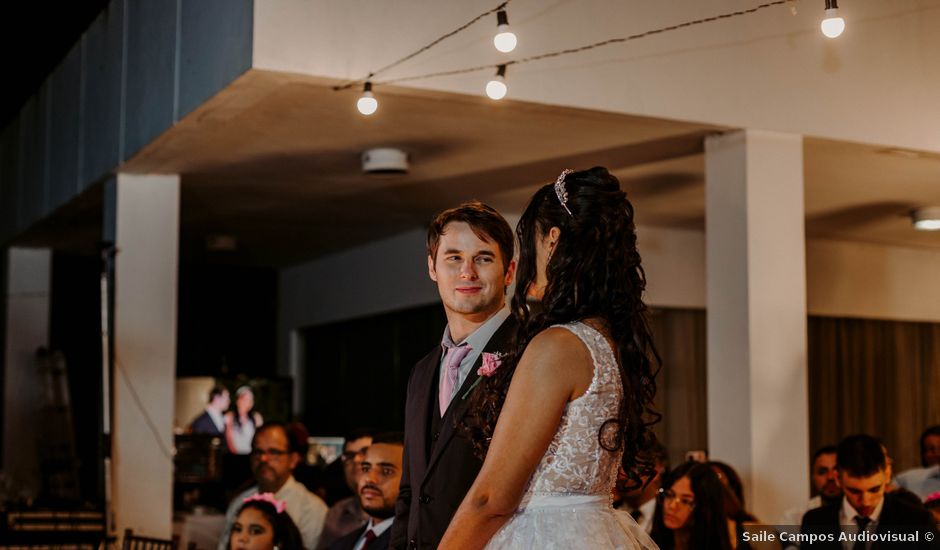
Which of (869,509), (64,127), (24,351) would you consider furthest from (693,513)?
(24,351)

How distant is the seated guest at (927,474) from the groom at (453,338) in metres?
3.97

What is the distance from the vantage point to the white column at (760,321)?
565 cm

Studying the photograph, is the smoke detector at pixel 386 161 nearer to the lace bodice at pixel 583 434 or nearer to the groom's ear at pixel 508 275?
the groom's ear at pixel 508 275

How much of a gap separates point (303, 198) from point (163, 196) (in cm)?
118

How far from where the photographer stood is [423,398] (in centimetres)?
260

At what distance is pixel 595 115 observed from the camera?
17.9 ft

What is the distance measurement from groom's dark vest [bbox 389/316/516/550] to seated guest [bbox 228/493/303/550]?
7.28 ft

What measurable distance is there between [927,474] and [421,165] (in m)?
3.02

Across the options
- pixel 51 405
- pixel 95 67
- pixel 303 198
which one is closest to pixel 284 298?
pixel 51 405

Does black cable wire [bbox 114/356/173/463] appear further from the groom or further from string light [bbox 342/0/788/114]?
the groom

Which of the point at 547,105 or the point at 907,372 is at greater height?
the point at 547,105

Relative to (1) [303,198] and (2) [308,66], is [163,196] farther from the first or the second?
(2) [308,66]

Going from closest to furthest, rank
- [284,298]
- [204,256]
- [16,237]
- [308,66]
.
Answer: [308,66] < [16,237] < [204,256] < [284,298]

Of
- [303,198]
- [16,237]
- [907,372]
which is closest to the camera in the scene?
[303,198]
